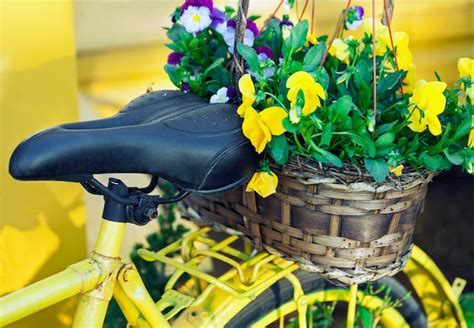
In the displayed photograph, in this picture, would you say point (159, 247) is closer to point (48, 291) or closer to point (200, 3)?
point (200, 3)

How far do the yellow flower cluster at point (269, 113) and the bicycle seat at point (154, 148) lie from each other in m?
0.03

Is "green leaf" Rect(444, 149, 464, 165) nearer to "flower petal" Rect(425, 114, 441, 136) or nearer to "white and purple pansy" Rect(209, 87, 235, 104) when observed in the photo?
"flower petal" Rect(425, 114, 441, 136)

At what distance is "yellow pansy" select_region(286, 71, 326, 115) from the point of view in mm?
1062

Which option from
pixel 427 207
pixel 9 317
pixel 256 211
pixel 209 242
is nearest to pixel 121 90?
pixel 209 242

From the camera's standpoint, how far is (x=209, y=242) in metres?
1.46

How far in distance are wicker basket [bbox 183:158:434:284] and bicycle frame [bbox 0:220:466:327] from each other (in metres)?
0.09

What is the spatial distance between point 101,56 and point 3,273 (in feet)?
2.44

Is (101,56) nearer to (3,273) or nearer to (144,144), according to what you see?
(3,273)

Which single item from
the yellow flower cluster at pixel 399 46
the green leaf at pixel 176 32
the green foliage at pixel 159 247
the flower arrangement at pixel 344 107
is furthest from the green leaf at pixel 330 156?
the green foliage at pixel 159 247

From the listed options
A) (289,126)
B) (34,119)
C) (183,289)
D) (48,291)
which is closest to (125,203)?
(48,291)

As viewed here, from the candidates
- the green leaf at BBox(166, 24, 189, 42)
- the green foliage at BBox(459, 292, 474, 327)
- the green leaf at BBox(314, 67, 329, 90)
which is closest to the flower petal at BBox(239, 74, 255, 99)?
the green leaf at BBox(314, 67, 329, 90)

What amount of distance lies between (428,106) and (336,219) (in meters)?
0.25

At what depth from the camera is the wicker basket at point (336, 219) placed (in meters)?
1.15

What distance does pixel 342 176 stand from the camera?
1129mm
